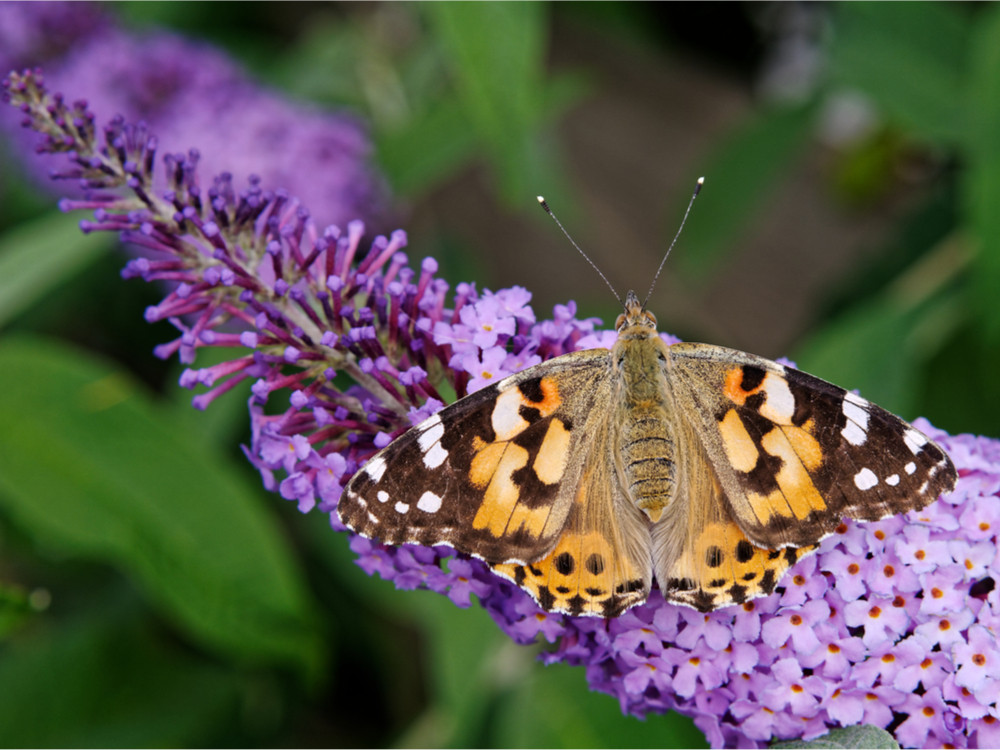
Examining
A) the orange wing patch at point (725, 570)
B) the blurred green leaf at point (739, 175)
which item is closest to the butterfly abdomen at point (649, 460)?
the orange wing patch at point (725, 570)

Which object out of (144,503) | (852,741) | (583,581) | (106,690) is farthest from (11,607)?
(106,690)

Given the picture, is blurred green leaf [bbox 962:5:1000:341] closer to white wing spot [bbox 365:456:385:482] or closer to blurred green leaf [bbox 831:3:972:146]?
blurred green leaf [bbox 831:3:972:146]

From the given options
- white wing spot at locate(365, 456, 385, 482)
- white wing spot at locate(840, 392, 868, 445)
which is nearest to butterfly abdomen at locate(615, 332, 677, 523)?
white wing spot at locate(840, 392, 868, 445)

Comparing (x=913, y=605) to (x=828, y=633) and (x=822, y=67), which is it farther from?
(x=822, y=67)

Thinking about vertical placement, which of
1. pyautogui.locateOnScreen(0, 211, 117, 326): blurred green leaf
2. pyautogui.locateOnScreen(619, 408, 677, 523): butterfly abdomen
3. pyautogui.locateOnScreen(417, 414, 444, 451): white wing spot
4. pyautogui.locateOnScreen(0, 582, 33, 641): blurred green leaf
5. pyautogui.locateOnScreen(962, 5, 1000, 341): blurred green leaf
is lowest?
pyautogui.locateOnScreen(0, 582, 33, 641): blurred green leaf

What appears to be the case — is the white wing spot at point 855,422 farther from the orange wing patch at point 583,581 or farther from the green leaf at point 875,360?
the green leaf at point 875,360

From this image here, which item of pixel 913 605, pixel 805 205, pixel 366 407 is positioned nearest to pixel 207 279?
pixel 366 407
